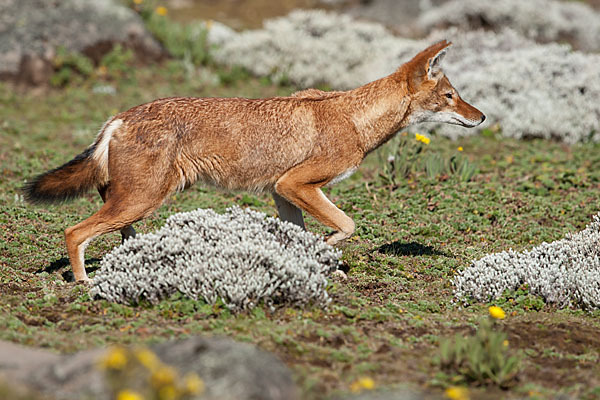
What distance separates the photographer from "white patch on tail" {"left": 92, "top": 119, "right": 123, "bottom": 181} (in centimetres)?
623

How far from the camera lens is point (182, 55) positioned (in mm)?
15711

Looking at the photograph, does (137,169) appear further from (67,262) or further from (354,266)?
(354,266)

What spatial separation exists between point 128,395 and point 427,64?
4802 millimetres

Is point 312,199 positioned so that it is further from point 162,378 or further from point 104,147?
point 162,378

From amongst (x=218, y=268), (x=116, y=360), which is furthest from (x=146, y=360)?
(x=218, y=268)

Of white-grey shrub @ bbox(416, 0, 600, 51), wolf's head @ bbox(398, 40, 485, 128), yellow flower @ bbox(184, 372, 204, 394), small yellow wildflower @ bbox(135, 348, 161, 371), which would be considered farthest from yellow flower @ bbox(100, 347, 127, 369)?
white-grey shrub @ bbox(416, 0, 600, 51)

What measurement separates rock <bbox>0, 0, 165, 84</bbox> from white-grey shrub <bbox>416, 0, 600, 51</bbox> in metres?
8.08

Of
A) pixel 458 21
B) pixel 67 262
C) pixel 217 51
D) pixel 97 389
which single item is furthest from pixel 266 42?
Result: pixel 97 389

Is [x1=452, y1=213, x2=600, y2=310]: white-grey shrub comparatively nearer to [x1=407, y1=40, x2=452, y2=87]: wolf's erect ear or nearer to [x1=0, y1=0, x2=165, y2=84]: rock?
[x1=407, y1=40, x2=452, y2=87]: wolf's erect ear

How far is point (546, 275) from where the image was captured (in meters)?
6.12

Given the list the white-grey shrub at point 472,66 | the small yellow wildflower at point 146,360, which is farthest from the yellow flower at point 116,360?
the white-grey shrub at point 472,66

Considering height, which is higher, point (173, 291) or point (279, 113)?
point (279, 113)

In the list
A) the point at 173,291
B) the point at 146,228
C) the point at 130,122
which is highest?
the point at 130,122

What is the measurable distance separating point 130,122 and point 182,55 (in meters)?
9.95
